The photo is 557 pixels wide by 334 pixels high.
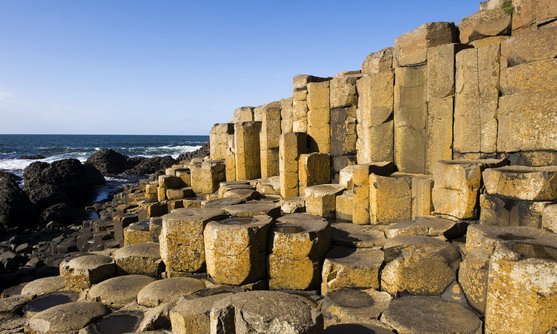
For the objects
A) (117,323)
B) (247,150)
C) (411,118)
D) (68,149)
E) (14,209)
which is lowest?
(14,209)

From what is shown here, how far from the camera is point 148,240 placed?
775 centimetres

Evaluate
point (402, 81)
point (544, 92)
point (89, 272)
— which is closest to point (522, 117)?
point (544, 92)

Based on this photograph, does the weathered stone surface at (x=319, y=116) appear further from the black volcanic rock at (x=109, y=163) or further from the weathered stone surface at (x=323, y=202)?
the black volcanic rock at (x=109, y=163)

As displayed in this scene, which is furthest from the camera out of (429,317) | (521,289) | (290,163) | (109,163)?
(109,163)

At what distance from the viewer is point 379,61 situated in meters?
8.19

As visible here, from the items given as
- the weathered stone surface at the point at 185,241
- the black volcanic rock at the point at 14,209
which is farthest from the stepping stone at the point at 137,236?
the black volcanic rock at the point at 14,209

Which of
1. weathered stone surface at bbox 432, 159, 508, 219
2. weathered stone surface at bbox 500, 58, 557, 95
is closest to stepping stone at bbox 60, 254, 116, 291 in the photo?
weathered stone surface at bbox 432, 159, 508, 219

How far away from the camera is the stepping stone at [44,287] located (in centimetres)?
599

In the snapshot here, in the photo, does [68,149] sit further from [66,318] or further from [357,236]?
[357,236]

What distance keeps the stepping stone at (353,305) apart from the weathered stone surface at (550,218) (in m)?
1.99

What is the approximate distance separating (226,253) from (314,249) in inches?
45.6

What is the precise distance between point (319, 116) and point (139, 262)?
17.7ft

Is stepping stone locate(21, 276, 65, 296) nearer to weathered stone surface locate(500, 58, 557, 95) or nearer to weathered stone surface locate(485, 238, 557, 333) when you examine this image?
weathered stone surface locate(485, 238, 557, 333)

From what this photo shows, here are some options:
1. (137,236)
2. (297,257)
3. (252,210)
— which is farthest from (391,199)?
(137,236)
